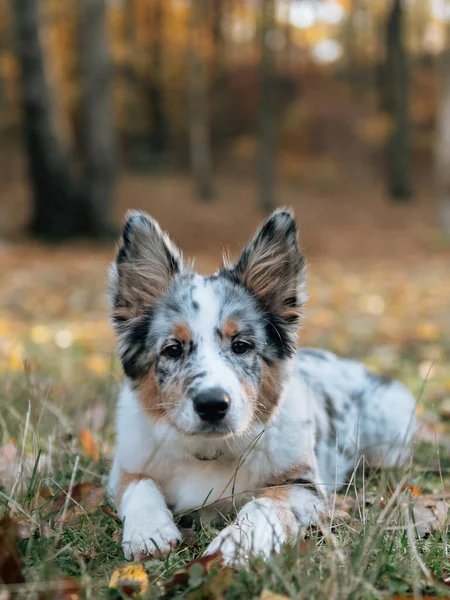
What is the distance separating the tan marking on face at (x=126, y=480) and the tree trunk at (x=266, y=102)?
71.3 feet

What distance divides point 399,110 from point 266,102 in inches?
251

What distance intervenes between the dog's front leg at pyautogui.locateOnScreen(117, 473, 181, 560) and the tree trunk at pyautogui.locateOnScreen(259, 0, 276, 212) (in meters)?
21.9

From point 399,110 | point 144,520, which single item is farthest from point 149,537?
point 399,110

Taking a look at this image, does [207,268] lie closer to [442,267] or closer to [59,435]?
[442,267]

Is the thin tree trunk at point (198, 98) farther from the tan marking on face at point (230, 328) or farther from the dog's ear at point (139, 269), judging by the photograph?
the tan marking on face at point (230, 328)

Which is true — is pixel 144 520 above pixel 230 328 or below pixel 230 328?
below

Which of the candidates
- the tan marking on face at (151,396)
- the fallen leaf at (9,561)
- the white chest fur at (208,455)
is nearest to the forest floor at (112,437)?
the fallen leaf at (9,561)

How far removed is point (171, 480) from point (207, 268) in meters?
11.2

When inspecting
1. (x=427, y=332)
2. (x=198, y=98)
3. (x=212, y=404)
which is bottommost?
(x=427, y=332)

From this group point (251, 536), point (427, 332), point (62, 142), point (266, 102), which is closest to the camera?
point (251, 536)

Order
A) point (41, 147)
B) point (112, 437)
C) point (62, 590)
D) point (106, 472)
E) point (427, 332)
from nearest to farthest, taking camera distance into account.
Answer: point (62, 590)
point (106, 472)
point (112, 437)
point (427, 332)
point (41, 147)

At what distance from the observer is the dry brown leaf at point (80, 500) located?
11.8ft

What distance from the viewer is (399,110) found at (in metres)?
29.2

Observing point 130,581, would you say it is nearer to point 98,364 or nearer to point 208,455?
point 208,455
